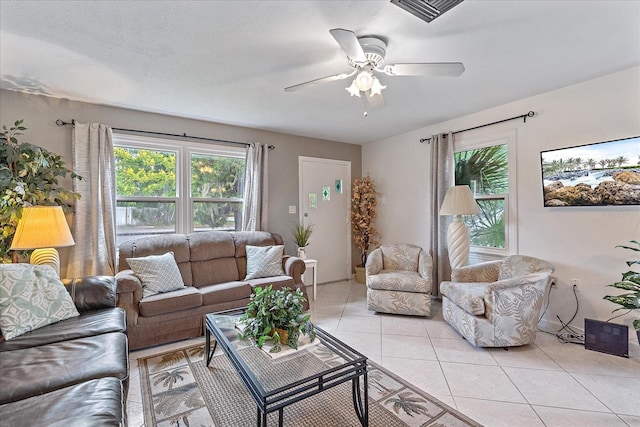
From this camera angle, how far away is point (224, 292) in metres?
3.03

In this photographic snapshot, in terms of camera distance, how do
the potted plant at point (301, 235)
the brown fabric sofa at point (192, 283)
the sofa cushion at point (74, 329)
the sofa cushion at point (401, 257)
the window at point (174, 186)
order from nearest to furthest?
the sofa cushion at point (74, 329) → the brown fabric sofa at point (192, 283) → the window at point (174, 186) → the sofa cushion at point (401, 257) → the potted plant at point (301, 235)

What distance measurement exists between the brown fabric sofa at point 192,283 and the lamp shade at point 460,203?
6.06 feet

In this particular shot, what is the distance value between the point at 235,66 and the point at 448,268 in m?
3.36

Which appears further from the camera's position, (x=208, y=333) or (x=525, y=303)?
(x=525, y=303)

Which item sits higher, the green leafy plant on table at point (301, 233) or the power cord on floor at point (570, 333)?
the green leafy plant on table at point (301, 233)

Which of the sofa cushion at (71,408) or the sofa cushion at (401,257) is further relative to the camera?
the sofa cushion at (401,257)

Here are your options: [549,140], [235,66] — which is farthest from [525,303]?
[235,66]

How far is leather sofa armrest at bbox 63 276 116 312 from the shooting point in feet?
7.47

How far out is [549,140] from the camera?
10.00ft

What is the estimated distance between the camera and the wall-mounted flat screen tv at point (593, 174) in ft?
8.28

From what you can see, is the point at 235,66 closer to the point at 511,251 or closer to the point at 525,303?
the point at 525,303

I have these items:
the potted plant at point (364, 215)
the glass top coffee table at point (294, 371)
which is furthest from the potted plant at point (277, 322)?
the potted plant at point (364, 215)

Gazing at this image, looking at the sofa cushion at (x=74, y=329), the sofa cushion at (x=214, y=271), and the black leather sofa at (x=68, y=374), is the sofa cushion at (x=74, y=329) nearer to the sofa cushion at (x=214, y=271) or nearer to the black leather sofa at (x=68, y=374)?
the black leather sofa at (x=68, y=374)

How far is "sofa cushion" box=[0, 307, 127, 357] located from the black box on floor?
12.3 feet
